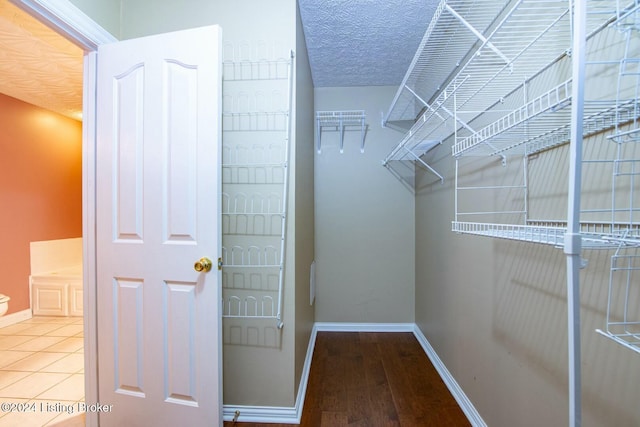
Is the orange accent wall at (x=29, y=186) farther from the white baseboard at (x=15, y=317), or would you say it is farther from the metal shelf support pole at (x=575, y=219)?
the metal shelf support pole at (x=575, y=219)

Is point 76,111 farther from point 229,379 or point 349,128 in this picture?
point 229,379

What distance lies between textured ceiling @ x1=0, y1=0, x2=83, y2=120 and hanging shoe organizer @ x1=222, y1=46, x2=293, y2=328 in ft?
3.44

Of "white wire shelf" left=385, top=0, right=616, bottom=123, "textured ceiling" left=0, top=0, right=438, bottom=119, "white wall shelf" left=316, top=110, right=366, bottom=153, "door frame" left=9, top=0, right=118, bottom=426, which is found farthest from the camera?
"white wall shelf" left=316, top=110, right=366, bottom=153

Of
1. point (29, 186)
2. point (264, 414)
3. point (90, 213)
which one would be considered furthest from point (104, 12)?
point (29, 186)

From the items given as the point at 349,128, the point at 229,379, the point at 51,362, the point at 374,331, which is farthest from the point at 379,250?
the point at 51,362

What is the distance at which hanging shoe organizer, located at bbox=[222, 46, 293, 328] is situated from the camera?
1.54 m

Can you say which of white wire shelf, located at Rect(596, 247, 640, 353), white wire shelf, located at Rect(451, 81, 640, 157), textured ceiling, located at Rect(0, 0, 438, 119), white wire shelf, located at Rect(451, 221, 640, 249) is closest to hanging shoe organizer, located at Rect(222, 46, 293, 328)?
textured ceiling, located at Rect(0, 0, 438, 119)

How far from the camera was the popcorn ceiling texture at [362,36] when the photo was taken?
68.3 inches

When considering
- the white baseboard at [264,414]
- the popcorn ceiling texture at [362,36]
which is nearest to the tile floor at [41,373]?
the white baseboard at [264,414]

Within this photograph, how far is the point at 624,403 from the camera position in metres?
0.75

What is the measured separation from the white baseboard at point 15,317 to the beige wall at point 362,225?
3.35 m

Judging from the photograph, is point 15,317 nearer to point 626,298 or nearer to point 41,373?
point 41,373

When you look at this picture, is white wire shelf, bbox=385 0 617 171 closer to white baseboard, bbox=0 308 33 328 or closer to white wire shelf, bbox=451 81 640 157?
white wire shelf, bbox=451 81 640 157

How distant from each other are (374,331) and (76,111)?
14.7 ft
